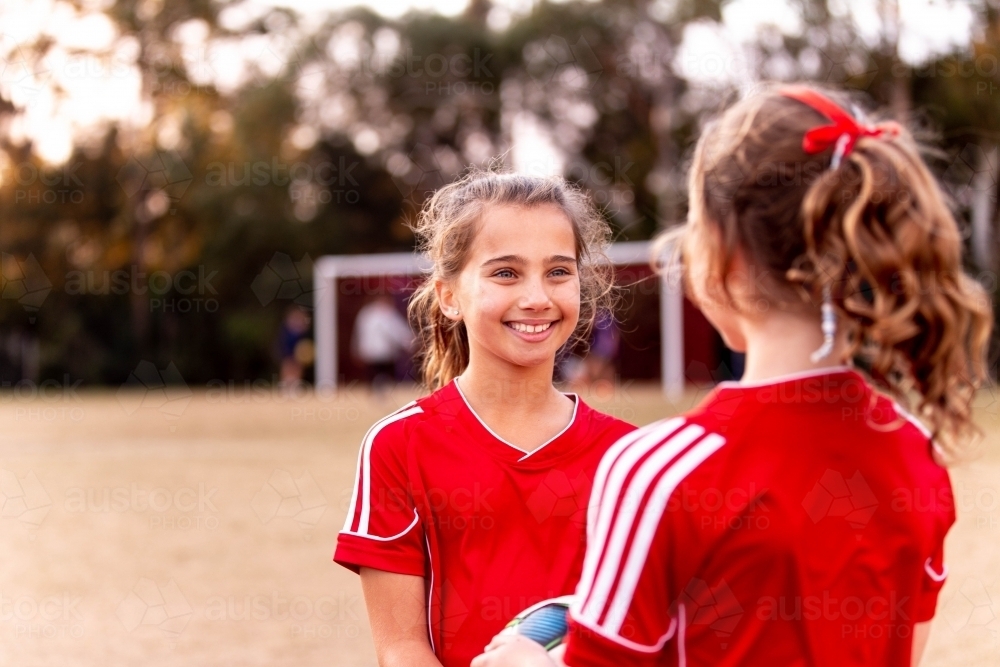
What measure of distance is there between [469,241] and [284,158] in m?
29.3

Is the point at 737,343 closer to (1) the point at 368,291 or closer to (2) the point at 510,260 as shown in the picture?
(2) the point at 510,260

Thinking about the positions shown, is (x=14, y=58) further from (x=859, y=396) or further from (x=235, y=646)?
(x=859, y=396)

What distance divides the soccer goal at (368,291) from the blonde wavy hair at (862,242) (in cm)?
1999

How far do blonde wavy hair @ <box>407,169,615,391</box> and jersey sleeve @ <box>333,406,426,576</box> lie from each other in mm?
475

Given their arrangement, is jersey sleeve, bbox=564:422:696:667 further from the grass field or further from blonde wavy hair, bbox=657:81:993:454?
the grass field

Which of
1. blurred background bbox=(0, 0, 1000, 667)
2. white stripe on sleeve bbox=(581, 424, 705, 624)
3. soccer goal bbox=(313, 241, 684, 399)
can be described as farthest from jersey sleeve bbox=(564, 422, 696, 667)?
soccer goal bbox=(313, 241, 684, 399)

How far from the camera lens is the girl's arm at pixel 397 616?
79.4 inches

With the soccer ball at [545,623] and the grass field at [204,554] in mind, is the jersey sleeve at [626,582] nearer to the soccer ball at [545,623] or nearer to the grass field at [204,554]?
the soccer ball at [545,623]

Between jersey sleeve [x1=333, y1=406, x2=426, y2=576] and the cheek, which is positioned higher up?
the cheek

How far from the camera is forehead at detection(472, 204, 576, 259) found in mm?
2307

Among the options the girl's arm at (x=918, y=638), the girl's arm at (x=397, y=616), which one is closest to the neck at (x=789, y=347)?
the girl's arm at (x=918, y=638)

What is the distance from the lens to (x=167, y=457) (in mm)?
11648

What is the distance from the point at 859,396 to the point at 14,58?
3380 cm

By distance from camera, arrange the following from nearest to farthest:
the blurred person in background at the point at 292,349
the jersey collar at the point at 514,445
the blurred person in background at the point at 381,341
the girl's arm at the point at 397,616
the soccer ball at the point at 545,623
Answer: the soccer ball at the point at 545,623 → the girl's arm at the point at 397,616 → the jersey collar at the point at 514,445 → the blurred person in background at the point at 381,341 → the blurred person in background at the point at 292,349
